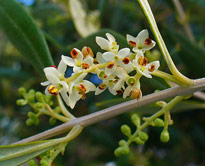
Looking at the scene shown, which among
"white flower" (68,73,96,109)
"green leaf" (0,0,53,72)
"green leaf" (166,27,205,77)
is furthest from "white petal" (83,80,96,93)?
"green leaf" (166,27,205,77)

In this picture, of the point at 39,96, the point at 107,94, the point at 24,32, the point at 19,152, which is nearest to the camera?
the point at 19,152

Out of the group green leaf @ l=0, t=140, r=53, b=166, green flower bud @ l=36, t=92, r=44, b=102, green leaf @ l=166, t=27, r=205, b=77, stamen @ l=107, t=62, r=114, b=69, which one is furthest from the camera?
green leaf @ l=166, t=27, r=205, b=77

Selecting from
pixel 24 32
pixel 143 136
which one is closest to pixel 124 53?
pixel 143 136

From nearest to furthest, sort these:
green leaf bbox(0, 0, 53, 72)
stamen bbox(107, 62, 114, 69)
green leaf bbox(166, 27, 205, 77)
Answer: stamen bbox(107, 62, 114, 69) → green leaf bbox(0, 0, 53, 72) → green leaf bbox(166, 27, 205, 77)

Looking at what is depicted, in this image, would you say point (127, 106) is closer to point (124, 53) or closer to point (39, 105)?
point (124, 53)

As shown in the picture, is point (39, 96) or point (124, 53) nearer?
point (124, 53)

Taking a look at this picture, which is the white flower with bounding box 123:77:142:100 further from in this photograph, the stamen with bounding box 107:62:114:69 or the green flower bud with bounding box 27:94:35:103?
the green flower bud with bounding box 27:94:35:103
